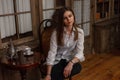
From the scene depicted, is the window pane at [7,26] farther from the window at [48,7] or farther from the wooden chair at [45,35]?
the window at [48,7]

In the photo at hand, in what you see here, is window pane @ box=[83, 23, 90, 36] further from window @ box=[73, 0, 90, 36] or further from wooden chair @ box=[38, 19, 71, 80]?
wooden chair @ box=[38, 19, 71, 80]

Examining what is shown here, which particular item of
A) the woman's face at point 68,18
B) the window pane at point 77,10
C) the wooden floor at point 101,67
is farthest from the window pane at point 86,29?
the woman's face at point 68,18

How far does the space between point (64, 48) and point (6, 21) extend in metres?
0.83

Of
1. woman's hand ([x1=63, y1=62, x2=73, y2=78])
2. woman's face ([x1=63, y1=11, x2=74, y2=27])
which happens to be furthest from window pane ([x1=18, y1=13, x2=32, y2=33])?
woman's hand ([x1=63, y1=62, x2=73, y2=78])

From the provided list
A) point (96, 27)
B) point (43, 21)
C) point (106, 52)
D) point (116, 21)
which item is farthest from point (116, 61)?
point (43, 21)

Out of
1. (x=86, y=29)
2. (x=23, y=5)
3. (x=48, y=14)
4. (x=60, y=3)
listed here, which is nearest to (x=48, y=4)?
(x=48, y=14)

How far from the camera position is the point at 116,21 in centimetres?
470

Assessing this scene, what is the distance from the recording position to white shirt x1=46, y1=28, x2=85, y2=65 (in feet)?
7.48

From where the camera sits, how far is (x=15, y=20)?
9.02 feet

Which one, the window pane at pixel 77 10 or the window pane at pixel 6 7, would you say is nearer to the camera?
the window pane at pixel 6 7

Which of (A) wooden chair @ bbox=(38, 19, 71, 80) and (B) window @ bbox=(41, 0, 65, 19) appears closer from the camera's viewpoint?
(A) wooden chair @ bbox=(38, 19, 71, 80)

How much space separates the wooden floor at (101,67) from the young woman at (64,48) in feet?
3.09

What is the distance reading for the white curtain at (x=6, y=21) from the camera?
259 centimetres

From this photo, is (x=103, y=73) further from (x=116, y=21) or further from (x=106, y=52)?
Result: (x=116, y=21)
